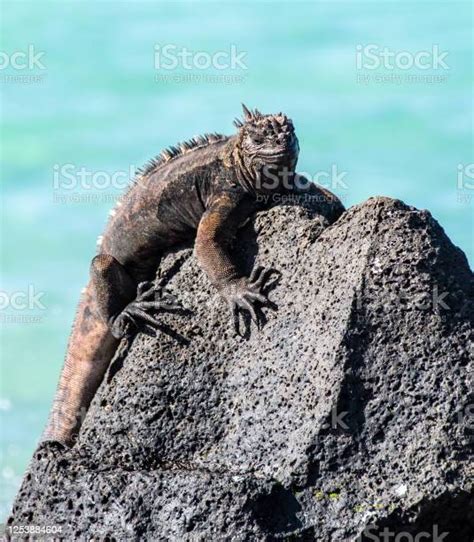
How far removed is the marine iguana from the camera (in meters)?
9.04

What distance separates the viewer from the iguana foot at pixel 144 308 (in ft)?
29.6

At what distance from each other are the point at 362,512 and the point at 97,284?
11.5ft

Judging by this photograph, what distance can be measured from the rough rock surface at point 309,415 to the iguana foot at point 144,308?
0.89ft

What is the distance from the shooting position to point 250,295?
8.46 meters

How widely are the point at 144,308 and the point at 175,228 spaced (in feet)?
2.82

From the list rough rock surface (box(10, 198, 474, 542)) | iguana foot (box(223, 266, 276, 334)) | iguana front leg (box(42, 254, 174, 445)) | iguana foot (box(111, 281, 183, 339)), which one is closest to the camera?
rough rock surface (box(10, 198, 474, 542))

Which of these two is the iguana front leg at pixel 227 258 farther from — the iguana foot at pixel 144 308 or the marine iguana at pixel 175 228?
the iguana foot at pixel 144 308

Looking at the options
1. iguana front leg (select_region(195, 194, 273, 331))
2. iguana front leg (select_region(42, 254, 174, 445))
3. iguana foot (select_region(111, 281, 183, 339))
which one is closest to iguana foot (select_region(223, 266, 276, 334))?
iguana front leg (select_region(195, 194, 273, 331))

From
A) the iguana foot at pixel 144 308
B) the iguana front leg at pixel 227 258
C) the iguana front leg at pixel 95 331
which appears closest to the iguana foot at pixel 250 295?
the iguana front leg at pixel 227 258

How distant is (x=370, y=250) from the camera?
7977mm

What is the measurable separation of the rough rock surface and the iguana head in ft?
1.97

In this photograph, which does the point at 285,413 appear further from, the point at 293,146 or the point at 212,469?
the point at 293,146

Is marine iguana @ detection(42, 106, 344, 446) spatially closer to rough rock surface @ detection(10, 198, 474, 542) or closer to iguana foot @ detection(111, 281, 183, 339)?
iguana foot @ detection(111, 281, 183, 339)

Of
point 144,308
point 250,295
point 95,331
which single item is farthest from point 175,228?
point 250,295
